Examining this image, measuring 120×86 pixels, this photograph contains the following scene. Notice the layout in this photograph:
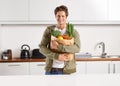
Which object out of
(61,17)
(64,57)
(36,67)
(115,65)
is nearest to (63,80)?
(64,57)

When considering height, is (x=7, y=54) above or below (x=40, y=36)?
below

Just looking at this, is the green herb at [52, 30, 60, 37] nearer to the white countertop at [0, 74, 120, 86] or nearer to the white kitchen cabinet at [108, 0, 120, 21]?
the white countertop at [0, 74, 120, 86]

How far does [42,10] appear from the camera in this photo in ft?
12.6

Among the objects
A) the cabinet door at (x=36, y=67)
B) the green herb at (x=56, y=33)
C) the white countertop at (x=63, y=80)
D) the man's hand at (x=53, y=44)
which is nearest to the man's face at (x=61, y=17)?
the green herb at (x=56, y=33)

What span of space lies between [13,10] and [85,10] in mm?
1110

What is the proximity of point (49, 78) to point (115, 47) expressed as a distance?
9.22 feet

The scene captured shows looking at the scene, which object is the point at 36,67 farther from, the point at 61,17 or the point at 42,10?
the point at 61,17

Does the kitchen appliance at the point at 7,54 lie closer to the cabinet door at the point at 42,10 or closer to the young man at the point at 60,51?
the cabinet door at the point at 42,10

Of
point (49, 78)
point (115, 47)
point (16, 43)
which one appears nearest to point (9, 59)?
point (16, 43)

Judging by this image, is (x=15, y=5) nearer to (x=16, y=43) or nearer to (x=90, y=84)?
(x=16, y=43)

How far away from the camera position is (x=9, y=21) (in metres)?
3.83

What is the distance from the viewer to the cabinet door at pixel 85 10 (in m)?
3.88

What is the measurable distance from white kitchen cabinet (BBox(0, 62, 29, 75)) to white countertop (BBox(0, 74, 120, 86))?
2.04 metres

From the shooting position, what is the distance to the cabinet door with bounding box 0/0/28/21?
381 cm
